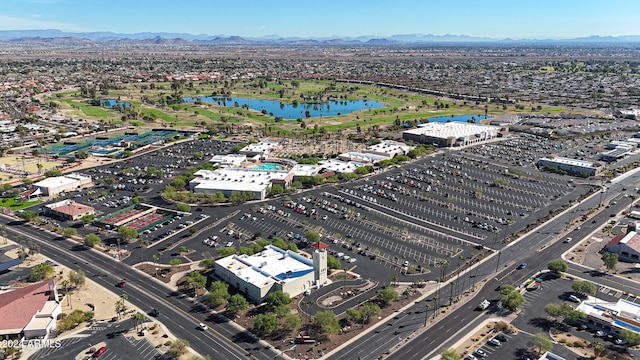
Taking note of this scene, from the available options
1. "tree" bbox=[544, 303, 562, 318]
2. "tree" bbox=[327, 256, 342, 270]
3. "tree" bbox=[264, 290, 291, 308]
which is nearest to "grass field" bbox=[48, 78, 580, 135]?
"tree" bbox=[327, 256, 342, 270]

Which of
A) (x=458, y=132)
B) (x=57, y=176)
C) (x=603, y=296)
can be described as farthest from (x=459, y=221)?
(x=57, y=176)

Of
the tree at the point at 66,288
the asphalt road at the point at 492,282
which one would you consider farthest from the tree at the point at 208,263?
the asphalt road at the point at 492,282

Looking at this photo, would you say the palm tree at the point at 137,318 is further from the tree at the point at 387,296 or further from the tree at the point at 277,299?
the tree at the point at 387,296

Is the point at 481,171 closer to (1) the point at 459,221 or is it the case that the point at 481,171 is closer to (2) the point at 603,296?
(1) the point at 459,221

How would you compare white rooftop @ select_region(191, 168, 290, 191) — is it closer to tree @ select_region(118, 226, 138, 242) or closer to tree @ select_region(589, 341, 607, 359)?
tree @ select_region(118, 226, 138, 242)

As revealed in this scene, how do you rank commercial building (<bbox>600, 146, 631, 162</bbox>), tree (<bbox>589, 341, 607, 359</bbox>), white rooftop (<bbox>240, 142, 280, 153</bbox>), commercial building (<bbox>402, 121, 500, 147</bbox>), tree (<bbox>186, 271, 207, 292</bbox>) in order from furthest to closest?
commercial building (<bbox>402, 121, 500, 147</bbox>) → white rooftop (<bbox>240, 142, 280, 153</bbox>) → commercial building (<bbox>600, 146, 631, 162</bbox>) → tree (<bbox>186, 271, 207, 292</bbox>) → tree (<bbox>589, 341, 607, 359</bbox>)

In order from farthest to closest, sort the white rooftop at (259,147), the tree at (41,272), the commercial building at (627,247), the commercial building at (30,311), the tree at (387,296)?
the white rooftop at (259,147) → the commercial building at (627,247) → the tree at (41,272) → the tree at (387,296) → the commercial building at (30,311)
